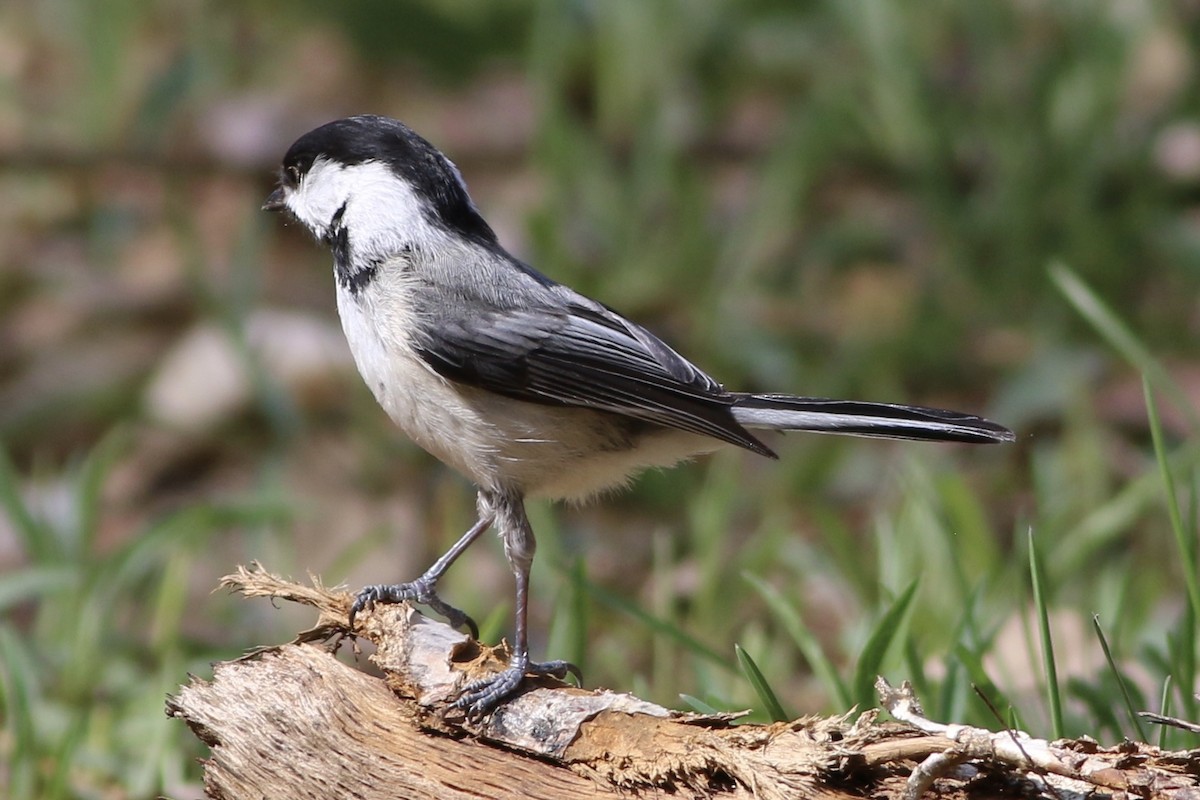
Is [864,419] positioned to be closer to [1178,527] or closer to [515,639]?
[1178,527]

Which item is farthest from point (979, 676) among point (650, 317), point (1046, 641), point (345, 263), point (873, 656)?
point (650, 317)

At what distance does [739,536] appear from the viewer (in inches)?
158

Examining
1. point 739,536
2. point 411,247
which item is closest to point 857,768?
point 411,247

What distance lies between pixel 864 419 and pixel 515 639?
2.23ft

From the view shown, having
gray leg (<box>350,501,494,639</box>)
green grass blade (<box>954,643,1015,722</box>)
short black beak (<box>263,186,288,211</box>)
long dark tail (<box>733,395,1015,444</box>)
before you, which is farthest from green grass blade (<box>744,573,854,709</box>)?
short black beak (<box>263,186,288,211</box>)

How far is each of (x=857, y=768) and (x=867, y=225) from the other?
364 cm

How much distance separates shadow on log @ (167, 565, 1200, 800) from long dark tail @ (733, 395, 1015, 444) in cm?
56

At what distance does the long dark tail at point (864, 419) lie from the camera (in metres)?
2.19

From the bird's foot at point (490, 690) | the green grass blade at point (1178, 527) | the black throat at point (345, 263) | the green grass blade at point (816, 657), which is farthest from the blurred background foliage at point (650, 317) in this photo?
the black throat at point (345, 263)

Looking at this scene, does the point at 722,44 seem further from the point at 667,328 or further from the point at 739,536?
the point at 739,536

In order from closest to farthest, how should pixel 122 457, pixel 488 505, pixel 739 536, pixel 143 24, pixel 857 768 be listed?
pixel 857 768, pixel 488 505, pixel 739 536, pixel 122 457, pixel 143 24

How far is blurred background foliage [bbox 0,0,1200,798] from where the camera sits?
10.0 feet

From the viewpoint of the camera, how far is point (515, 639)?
219cm

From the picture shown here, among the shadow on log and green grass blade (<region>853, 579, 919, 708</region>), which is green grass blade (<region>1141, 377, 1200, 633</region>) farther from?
the shadow on log
